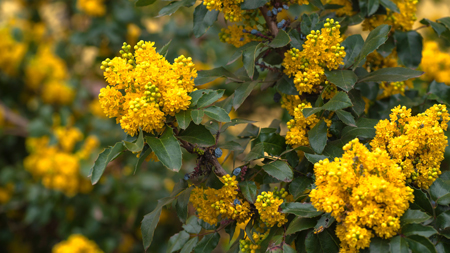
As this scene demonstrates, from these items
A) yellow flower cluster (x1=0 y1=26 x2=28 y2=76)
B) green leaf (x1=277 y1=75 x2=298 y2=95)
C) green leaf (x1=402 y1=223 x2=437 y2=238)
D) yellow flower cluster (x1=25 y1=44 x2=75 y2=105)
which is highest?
green leaf (x1=277 y1=75 x2=298 y2=95)

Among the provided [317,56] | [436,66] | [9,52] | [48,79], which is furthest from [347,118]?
[9,52]

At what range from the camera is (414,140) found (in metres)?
0.86

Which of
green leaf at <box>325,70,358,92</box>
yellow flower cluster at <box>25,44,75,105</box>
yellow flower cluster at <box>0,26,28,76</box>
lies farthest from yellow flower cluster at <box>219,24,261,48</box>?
yellow flower cluster at <box>0,26,28,76</box>

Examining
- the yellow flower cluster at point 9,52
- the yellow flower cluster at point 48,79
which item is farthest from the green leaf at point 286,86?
the yellow flower cluster at point 9,52

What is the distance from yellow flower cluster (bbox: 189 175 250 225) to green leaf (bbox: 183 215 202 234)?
0.23 ft

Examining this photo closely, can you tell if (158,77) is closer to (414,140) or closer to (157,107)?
(157,107)

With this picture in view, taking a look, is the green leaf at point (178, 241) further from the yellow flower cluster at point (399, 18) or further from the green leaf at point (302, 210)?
the yellow flower cluster at point (399, 18)

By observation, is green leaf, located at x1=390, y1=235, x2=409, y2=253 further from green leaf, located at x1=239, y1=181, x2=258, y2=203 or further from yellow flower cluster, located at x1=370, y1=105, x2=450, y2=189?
green leaf, located at x1=239, y1=181, x2=258, y2=203

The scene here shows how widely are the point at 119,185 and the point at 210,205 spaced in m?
1.65

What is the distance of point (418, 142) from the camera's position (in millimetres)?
861

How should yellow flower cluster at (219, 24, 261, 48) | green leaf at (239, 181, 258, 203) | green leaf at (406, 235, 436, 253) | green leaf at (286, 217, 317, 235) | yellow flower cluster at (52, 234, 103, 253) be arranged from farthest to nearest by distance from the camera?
yellow flower cluster at (52, 234, 103, 253)
yellow flower cluster at (219, 24, 261, 48)
green leaf at (239, 181, 258, 203)
green leaf at (286, 217, 317, 235)
green leaf at (406, 235, 436, 253)

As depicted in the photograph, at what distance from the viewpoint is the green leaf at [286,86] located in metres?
1.07

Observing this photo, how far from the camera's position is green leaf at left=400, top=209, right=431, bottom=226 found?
0.75m

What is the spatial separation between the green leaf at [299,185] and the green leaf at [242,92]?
0.81ft
